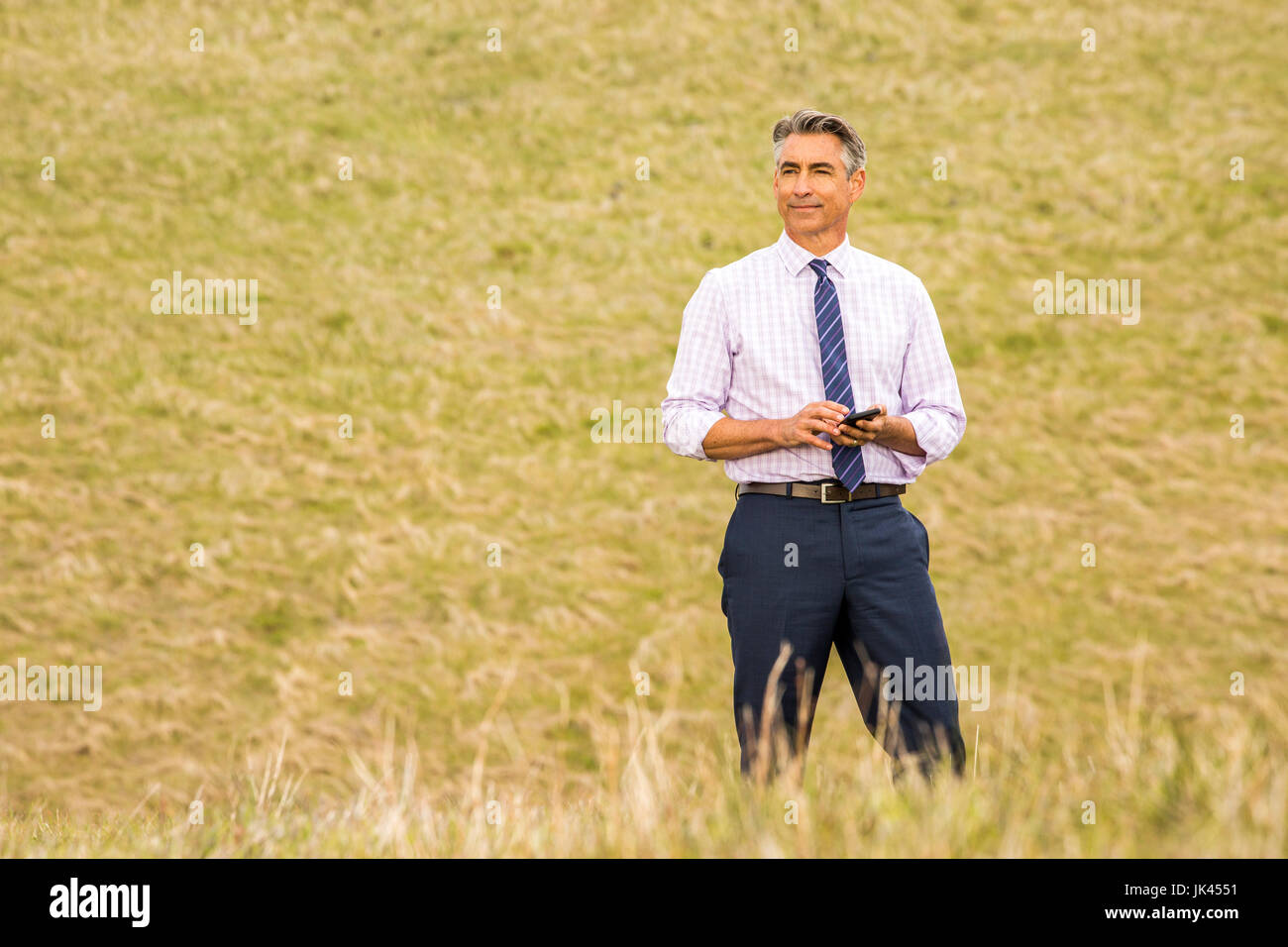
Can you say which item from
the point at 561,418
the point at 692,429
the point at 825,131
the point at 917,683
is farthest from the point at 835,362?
the point at 561,418

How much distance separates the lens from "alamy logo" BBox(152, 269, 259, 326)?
1677 cm

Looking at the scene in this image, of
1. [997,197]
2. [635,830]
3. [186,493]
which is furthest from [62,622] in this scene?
[997,197]

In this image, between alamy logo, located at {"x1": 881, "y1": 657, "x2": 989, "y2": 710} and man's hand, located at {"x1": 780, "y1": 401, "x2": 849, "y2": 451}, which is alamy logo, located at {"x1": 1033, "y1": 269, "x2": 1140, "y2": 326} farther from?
man's hand, located at {"x1": 780, "y1": 401, "x2": 849, "y2": 451}

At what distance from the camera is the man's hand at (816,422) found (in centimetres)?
329

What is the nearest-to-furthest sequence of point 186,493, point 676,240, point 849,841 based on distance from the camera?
point 849,841
point 186,493
point 676,240

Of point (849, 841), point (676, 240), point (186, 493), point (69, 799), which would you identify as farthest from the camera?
point (676, 240)

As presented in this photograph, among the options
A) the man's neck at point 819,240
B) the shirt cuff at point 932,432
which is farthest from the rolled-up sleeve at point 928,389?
the man's neck at point 819,240

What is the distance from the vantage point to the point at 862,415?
132 inches

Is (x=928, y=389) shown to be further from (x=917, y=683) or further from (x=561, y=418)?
(x=561, y=418)

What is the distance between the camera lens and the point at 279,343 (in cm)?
1603

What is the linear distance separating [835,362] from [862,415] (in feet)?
1.30

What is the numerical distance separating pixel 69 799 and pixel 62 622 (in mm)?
2892

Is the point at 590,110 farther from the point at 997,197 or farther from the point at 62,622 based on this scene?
the point at 62,622

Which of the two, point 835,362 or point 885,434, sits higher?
point 835,362
